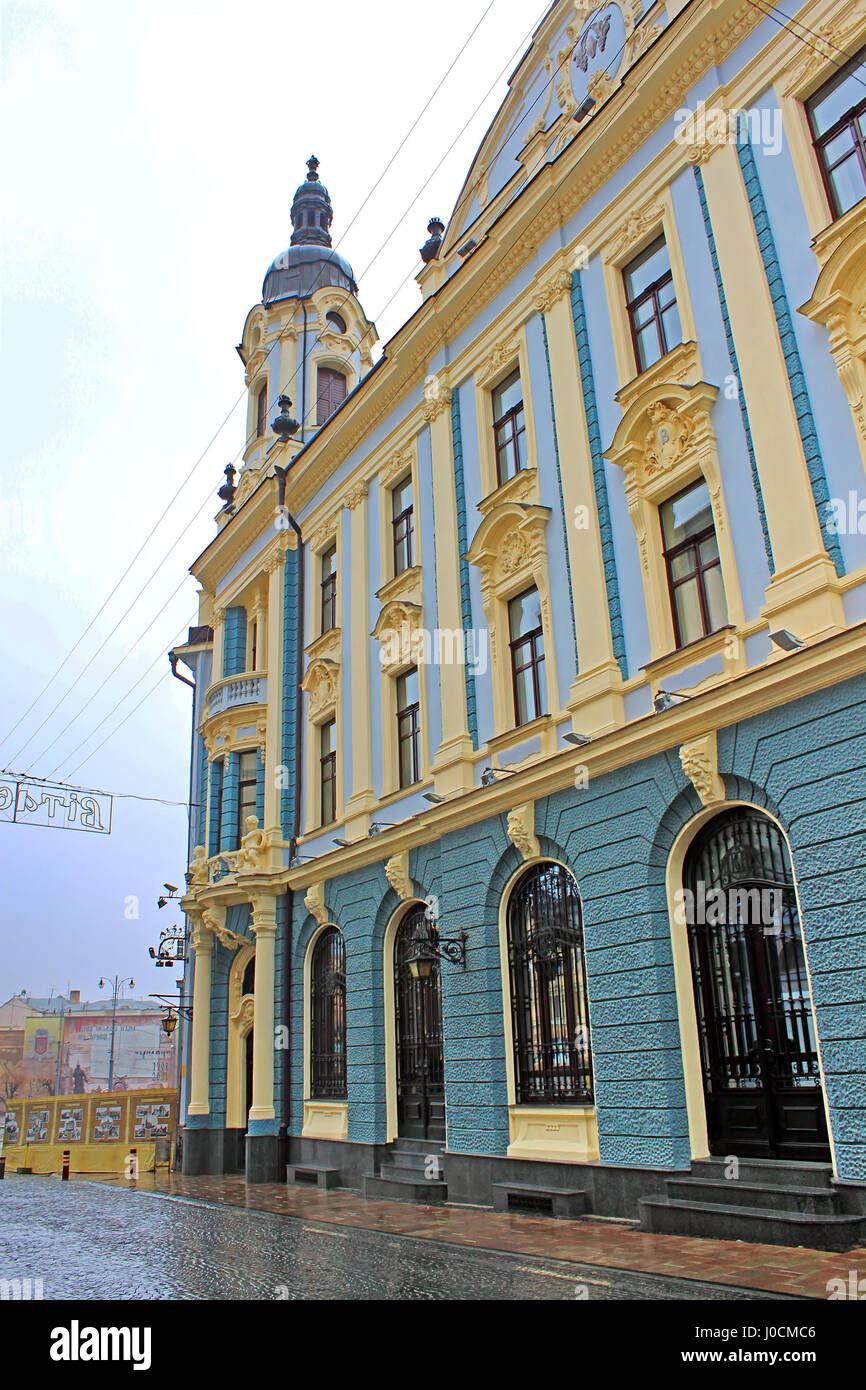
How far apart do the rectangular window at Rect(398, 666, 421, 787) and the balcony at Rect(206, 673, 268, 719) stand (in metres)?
6.11

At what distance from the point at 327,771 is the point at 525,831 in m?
8.26

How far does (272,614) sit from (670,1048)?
1542 cm

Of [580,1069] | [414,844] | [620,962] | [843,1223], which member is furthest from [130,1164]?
[843,1223]

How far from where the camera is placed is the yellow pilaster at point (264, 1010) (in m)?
20.8

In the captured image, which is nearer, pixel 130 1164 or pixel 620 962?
pixel 620 962

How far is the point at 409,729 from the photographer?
62.3 ft

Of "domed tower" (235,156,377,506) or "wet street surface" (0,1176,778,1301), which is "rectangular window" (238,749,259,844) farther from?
"wet street surface" (0,1176,778,1301)

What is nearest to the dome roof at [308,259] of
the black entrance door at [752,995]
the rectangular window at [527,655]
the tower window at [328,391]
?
the tower window at [328,391]

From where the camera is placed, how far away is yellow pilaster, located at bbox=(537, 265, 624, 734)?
13641mm

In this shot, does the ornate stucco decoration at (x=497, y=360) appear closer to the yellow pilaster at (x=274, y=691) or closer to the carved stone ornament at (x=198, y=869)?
the yellow pilaster at (x=274, y=691)

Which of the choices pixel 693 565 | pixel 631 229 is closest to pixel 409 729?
pixel 693 565

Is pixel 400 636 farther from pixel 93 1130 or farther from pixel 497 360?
pixel 93 1130

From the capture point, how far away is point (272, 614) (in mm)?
24422

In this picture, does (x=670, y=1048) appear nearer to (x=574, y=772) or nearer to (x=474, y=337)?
(x=574, y=772)
